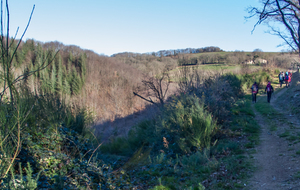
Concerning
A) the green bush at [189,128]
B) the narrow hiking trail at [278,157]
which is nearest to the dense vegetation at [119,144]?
the green bush at [189,128]

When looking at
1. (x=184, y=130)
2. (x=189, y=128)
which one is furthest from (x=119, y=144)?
(x=189, y=128)

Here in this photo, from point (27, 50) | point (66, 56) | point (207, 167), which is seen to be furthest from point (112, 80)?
point (207, 167)

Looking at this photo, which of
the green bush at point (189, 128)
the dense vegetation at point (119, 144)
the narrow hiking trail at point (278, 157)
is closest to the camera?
the dense vegetation at point (119, 144)

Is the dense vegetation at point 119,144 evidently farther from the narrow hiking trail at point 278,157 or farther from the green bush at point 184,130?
the narrow hiking trail at point 278,157

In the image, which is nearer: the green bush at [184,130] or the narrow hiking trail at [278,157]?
the narrow hiking trail at [278,157]

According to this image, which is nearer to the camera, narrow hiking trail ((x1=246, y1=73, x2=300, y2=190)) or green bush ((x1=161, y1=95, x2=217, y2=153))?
narrow hiking trail ((x1=246, y1=73, x2=300, y2=190))

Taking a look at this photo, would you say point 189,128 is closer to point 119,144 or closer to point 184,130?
point 184,130

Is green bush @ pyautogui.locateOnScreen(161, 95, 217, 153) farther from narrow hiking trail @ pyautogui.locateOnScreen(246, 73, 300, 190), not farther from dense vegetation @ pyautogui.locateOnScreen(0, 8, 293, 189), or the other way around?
narrow hiking trail @ pyautogui.locateOnScreen(246, 73, 300, 190)

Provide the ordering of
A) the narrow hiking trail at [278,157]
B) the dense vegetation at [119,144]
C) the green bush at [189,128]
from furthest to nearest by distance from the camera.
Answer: the green bush at [189,128]
the narrow hiking trail at [278,157]
the dense vegetation at [119,144]

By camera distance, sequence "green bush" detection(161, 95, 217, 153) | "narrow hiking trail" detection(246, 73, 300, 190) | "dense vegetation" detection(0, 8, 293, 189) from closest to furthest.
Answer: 1. "dense vegetation" detection(0, 8, 293, 189)
2. "narrow hiking trail" detection(246, 73, 300, 190)
3. "green bush" detection(161, 95, 217, 153)

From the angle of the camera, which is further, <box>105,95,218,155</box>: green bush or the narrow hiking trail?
<box>105,95,218,155</box>: green bush

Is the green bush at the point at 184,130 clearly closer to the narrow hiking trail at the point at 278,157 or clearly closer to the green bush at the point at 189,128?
the green bush at the point at 189,128

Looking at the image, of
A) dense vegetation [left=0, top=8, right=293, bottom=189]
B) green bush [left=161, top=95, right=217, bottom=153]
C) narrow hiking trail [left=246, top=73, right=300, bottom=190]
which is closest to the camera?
dense vegetation [left=0, top=8, right=293, bottom=189]

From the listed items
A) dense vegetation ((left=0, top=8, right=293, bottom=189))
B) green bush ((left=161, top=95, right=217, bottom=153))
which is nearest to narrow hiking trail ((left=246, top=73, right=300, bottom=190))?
dense vegetation ((left=0, top=8, right=293, bottom=189))
